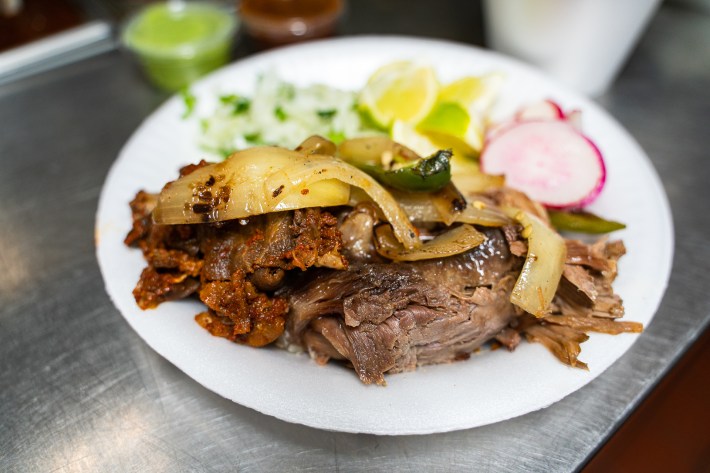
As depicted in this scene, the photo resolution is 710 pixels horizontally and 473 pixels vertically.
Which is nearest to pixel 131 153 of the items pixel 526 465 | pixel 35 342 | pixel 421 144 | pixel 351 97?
pixel 35 342

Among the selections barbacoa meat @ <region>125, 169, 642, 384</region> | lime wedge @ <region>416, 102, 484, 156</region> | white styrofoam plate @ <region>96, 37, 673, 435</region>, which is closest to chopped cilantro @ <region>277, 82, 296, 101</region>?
white styrofoam plate @ <region>96, 37, 673, 435</region>

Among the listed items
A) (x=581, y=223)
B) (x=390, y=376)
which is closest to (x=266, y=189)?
(x=390, y=376)

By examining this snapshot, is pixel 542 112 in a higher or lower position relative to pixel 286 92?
higher

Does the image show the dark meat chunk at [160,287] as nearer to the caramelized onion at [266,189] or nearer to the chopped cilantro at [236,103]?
the caramelized onion at [266,189]

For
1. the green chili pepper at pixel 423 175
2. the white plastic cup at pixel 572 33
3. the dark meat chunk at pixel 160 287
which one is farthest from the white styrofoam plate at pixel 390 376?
the white plastic cup at pixel 572 33

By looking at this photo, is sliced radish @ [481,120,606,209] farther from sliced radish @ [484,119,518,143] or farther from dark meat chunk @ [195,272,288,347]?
dark meat chunk @ [195,272,288,347]

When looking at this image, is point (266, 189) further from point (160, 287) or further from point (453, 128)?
point (453, 128)
